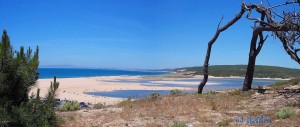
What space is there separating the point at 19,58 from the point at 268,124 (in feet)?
21.8

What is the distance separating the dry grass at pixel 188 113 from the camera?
1101 cm

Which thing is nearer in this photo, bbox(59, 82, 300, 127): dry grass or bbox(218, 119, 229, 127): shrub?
bbox(218, 119, 229, 127): shrub

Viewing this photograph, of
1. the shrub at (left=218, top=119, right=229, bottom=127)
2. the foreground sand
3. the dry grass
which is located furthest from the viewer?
the foreground sand

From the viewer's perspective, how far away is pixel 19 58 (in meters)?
8.82

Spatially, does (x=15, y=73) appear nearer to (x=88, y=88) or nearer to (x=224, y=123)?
(x=224, y=123)

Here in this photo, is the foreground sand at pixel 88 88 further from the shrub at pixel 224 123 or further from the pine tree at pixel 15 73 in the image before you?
the shrub at pixel 224 123

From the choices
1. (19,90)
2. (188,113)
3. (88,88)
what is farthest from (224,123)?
(88,88)

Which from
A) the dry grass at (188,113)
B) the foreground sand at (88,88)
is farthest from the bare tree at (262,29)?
the foreground sand at (88,88)

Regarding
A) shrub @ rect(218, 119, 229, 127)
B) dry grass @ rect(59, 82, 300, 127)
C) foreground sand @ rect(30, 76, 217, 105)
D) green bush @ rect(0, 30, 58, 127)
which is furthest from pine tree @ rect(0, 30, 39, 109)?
foreground sand @ rect(30, 76, 217, 105)

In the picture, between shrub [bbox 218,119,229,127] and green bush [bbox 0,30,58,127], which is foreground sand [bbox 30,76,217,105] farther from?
shrub [bbox 218,119,229,127]

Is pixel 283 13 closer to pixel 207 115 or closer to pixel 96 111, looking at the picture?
pixel 207 115

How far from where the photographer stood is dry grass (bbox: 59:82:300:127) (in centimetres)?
1101

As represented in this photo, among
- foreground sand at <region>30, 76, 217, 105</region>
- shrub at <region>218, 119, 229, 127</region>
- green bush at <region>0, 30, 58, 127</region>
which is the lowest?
foreground sand at <region>30, 76, 217, 105</region>

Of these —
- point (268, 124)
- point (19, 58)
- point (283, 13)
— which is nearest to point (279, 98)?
point (283, 13)
